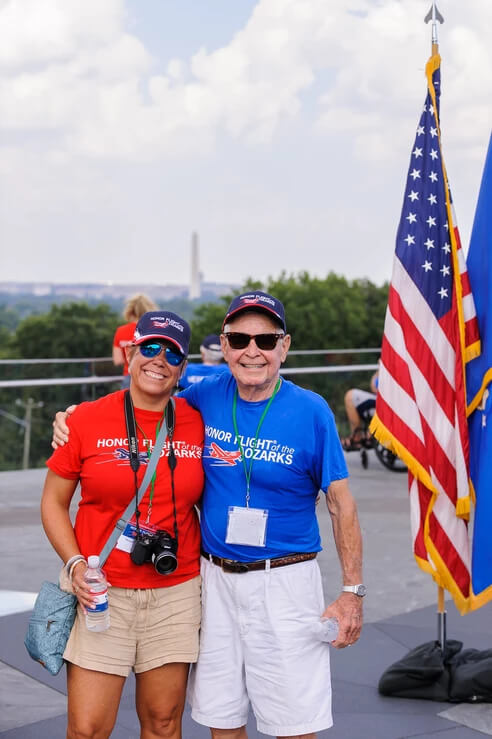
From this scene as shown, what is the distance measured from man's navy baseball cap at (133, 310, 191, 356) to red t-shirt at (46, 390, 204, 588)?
225 millimetres

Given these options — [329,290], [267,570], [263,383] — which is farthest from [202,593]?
[329,290]

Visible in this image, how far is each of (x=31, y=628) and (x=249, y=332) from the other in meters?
1.15

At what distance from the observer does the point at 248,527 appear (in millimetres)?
2910

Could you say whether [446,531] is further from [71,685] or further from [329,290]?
[329,290]

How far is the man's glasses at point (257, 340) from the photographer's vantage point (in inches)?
118

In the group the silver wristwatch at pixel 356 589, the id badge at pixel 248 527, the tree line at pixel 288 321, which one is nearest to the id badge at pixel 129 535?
the id badge at pixel 248 527

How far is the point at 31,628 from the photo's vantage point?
2961 mm

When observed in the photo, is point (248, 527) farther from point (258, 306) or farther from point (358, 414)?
point (358, 414)

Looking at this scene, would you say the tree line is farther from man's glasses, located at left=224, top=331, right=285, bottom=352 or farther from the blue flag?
man's glasses, located at left=224, top=331, right=285, bottom=352

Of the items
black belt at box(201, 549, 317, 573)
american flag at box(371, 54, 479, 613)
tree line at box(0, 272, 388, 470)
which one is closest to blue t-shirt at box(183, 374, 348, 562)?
black belt at box(201, 549, 317, 573)

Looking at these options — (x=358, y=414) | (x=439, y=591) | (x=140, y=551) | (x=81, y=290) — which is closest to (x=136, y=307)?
(x=358, y=414)

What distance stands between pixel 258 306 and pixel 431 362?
5.74ft

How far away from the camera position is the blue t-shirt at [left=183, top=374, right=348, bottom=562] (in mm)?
2930

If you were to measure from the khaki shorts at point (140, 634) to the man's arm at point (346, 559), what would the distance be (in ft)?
1.48
